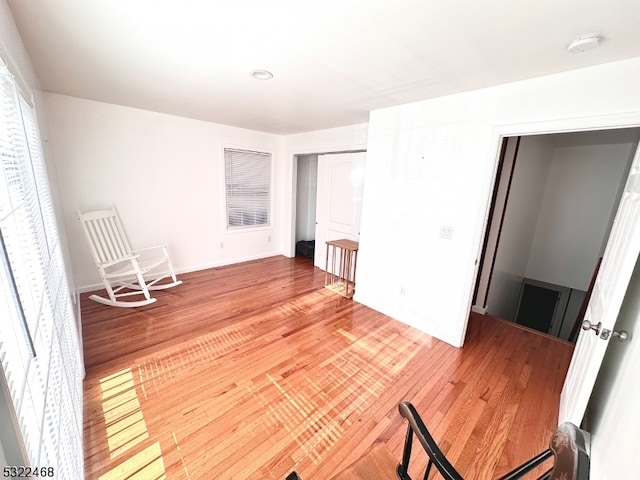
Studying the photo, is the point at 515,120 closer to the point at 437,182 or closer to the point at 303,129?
the point at 437,182

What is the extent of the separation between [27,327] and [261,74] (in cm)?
206

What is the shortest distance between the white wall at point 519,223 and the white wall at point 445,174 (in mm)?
1294

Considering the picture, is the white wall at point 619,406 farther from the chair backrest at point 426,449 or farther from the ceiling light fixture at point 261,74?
the ceiling light fixture at point 261,74

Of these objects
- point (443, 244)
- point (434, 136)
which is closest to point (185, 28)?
point (434, 136)

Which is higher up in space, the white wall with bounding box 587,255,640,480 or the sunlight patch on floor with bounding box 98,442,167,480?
the white wall with bounding box 587,255,640,480

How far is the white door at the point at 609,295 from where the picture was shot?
126cm

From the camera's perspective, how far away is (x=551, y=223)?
4320mm

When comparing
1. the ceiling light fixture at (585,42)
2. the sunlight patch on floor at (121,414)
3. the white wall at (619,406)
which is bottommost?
the sunlight patch on floor at (121,414)

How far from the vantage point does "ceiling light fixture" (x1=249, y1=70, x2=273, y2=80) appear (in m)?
1.99

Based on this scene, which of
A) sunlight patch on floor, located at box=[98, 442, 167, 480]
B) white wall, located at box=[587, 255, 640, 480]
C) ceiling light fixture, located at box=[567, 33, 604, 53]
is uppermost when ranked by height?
ceiling light fixture, located at box=[567, 33, 604, 53]

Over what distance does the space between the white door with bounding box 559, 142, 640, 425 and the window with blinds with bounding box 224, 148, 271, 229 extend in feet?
14.3

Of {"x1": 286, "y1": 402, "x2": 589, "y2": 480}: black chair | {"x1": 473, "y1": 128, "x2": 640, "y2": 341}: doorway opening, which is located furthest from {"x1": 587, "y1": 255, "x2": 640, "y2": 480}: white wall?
A: {"x1": 473, "y1": 128, "x2": 640, "y2": 341}: doorway opening

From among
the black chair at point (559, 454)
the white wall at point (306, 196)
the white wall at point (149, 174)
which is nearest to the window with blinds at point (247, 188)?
the white wall at point (149, 174)

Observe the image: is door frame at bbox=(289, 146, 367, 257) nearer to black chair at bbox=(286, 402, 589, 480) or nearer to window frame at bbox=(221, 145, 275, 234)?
window frame at bbox=(221, 145, 275, 234)
